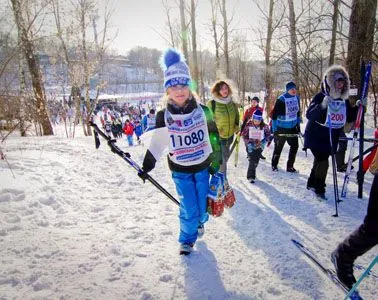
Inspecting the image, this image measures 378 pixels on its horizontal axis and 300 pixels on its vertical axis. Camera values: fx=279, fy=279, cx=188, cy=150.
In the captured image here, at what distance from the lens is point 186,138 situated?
10.7ft

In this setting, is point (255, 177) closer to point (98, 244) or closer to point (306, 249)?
point (306, 249)

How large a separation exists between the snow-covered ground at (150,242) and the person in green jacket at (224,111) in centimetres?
113

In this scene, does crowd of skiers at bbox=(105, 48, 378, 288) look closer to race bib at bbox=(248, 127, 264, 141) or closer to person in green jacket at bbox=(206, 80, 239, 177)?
person in green jacket at bbox=(206, 80, 239, 177)

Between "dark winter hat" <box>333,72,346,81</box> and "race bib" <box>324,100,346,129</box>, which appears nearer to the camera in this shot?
"dark winter hat" <box>333,72,346,81</box>

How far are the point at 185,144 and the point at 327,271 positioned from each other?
1.99 m

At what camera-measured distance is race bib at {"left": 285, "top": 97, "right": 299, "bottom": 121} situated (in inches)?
259

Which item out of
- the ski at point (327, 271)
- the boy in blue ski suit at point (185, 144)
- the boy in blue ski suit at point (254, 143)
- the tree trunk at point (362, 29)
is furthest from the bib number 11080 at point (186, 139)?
the tree trunk at point (362, 29)

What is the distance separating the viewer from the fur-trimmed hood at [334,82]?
15.0 ft

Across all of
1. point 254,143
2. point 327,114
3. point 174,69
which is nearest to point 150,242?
point 174,69

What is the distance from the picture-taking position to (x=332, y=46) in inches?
533

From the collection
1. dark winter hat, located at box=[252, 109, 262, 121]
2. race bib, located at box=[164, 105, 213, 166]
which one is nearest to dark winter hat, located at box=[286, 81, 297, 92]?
dark winter hat, located at box=[252, 109, 262, 121]

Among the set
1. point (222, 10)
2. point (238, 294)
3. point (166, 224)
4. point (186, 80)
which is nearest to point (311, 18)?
point (186, 80)

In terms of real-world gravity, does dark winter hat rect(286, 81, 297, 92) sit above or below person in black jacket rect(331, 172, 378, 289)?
above

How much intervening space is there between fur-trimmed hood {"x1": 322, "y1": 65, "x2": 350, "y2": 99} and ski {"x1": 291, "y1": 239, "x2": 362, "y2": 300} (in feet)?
8.56
